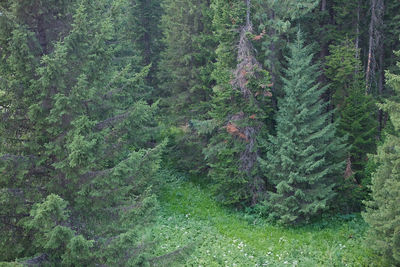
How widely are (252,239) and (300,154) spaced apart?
4032 mm

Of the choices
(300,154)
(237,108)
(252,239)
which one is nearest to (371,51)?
(300,154)

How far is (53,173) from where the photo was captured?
7156 mm

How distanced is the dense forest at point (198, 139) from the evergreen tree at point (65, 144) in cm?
3

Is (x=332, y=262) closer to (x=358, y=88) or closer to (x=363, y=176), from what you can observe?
(x=363, y=176)

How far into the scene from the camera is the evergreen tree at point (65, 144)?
6535 mm

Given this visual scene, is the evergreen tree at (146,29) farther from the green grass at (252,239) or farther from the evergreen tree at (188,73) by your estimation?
the green grass at (252,239)

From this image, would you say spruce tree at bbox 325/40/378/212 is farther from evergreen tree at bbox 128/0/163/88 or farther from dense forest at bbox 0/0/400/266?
evergreen tree at bbox 128/0/163/88

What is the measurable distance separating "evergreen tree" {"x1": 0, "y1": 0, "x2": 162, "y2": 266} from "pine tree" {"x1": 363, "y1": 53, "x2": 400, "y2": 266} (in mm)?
6935

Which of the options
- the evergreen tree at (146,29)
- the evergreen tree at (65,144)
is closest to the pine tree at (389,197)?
the evergreen tree at (65,144)

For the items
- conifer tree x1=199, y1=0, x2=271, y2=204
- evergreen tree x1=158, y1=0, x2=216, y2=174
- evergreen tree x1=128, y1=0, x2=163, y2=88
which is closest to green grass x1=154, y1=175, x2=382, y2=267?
conifer tree x1=199, y1=0, x2=271, y2=204

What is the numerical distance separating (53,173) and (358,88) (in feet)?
44.5

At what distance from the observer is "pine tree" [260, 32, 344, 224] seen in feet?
47.9

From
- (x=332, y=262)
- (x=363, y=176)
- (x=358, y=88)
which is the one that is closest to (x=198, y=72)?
(x=358, y=88)

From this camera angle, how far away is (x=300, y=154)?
47.9 ft
